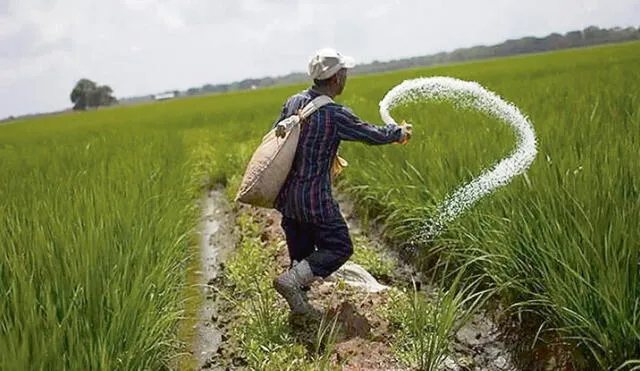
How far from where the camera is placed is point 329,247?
2852mm

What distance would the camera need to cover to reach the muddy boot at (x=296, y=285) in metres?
2.78

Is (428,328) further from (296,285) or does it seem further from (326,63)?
(326,63)

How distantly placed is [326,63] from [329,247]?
32.8 inches

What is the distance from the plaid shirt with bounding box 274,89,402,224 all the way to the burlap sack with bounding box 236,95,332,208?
4 centimetres

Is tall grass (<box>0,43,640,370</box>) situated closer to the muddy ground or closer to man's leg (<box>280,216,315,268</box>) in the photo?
the muddy ground

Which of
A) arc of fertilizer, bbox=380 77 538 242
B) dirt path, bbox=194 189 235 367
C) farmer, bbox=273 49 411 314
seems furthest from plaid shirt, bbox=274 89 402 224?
dirt path, bbox=194 189 235 367

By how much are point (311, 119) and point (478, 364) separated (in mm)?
1233

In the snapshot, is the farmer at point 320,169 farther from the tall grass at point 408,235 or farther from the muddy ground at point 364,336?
the tall grass at point 408,235

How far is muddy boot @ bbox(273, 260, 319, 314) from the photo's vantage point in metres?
2.78

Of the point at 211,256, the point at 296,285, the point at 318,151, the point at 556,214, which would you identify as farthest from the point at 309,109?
the point at 211,256

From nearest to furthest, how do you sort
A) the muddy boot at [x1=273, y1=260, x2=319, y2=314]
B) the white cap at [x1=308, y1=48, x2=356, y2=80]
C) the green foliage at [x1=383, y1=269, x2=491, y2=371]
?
the green foliage at [x1=383, y1=269, x2=491, y2=371] < the white cap at [x1=308, y1=48, x2=356, y2=80] < the muddy boot at [x1=273, y1=260, x2=319, y2=314]

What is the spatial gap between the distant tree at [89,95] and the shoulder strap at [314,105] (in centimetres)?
6161

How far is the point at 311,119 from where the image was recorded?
269cm

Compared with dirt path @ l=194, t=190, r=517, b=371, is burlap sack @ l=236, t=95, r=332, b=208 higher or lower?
higher
